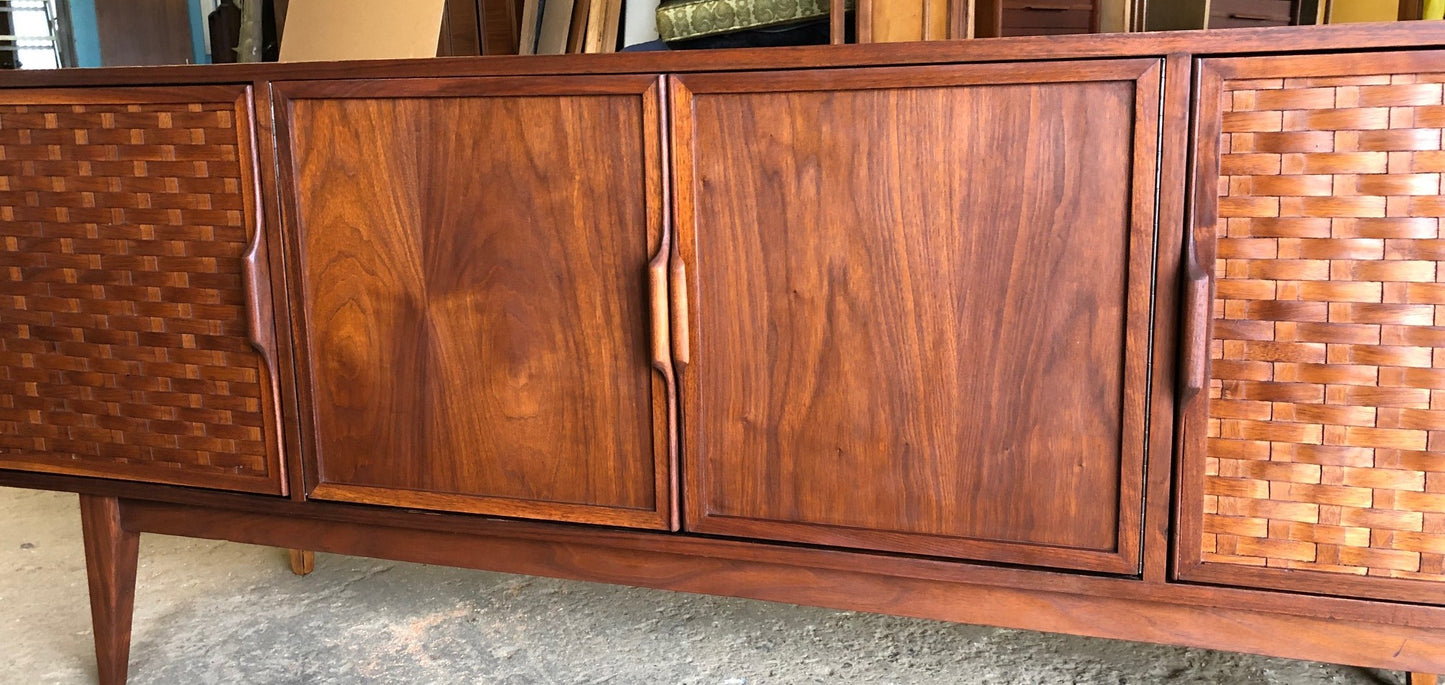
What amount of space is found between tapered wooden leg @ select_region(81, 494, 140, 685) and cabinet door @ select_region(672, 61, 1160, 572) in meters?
0.85

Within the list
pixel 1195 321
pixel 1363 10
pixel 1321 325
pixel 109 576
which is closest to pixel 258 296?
pixel 109 576

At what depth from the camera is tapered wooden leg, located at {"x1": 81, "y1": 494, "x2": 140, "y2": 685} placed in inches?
57.1

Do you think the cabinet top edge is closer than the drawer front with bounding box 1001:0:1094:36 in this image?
Yes

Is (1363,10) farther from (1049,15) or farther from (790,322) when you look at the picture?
(790,322)

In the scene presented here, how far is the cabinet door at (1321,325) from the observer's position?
3.10 feet

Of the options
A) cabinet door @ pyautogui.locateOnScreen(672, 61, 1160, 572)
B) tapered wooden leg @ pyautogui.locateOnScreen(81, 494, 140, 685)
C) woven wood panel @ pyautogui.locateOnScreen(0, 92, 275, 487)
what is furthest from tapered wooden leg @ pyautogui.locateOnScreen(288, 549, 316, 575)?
cabinet door @ pyautogui.locateOnScreen(672, 61, 1160, 572)

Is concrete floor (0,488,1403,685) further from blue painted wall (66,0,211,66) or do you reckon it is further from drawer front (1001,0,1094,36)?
blue painted wall (66,0,211,66)

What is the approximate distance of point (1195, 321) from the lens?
1.00m

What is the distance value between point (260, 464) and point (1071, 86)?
41.5 inches

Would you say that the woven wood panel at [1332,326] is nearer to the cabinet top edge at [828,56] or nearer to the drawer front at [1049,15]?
the cabinet top edge at [828,56]

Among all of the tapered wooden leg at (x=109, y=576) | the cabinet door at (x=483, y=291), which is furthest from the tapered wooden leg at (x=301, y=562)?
the cabinet door at (x=483, y=291)

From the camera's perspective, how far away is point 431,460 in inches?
51.1

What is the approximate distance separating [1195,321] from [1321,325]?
11cm

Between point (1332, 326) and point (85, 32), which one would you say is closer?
point (1332, 326)
